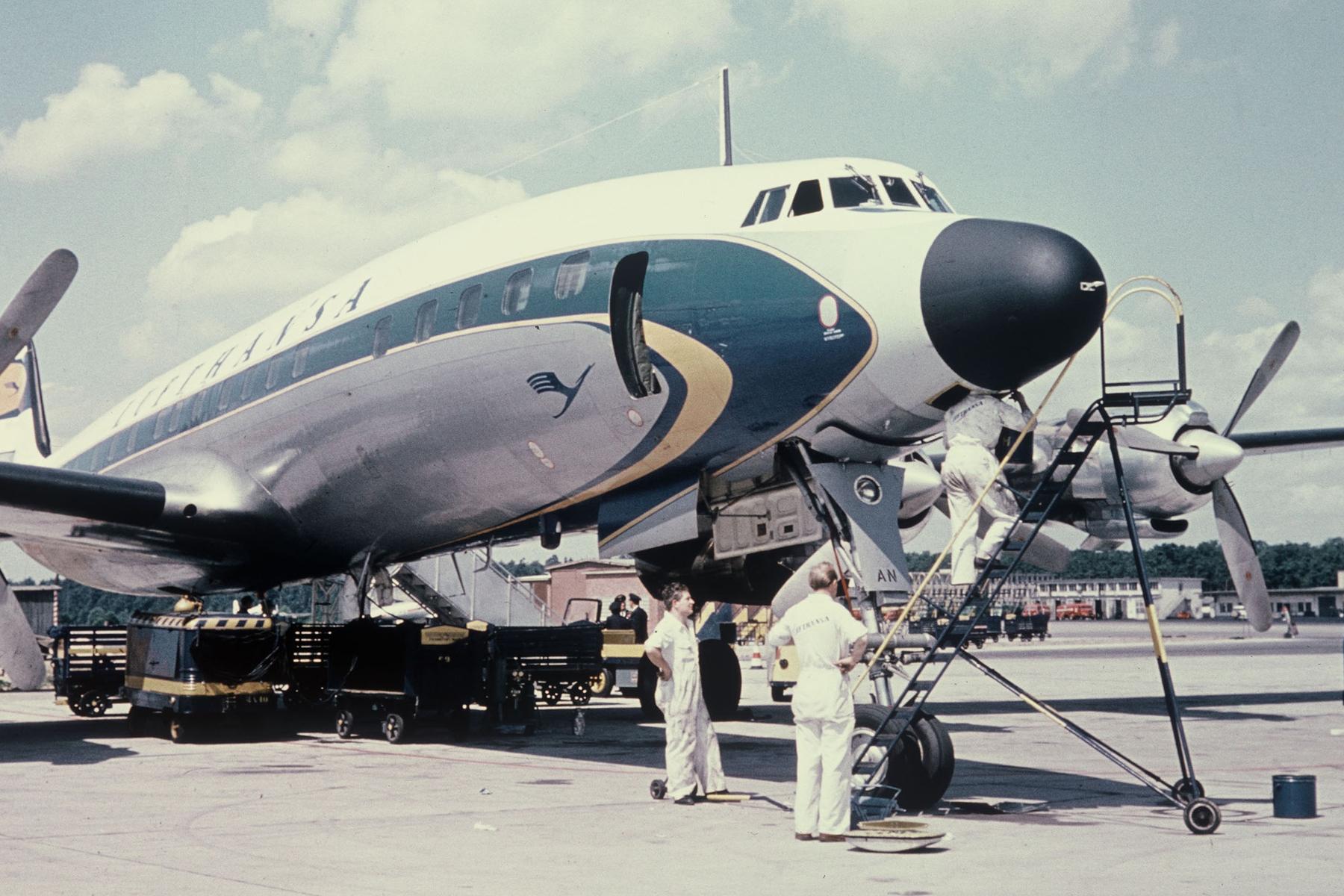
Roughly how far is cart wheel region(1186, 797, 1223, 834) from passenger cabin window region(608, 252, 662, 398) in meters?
4.89

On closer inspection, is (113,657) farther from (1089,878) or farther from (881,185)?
(1089,878)

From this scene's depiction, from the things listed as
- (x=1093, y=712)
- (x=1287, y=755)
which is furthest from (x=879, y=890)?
(x=1093, y=712)

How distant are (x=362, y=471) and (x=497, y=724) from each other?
4192 mm

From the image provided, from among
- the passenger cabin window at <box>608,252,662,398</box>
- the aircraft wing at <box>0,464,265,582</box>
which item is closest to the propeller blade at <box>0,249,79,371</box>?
the aircraft wing at <box>0,464,265,582</box>

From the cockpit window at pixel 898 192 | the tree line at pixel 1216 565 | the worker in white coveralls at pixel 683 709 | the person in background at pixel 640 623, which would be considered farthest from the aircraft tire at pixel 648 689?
the tree line at pixel 1216 565

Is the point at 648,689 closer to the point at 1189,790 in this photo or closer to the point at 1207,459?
the point at 1207,459

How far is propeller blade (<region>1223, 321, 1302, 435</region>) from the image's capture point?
1862 cm

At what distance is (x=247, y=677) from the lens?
15.8 metres

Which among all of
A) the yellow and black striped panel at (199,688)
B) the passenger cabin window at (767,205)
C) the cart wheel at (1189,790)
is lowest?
the cart wheel at (1189,790)

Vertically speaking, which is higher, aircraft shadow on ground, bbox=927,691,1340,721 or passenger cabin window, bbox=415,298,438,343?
passenger cabin window, bbox=415,298,438,343

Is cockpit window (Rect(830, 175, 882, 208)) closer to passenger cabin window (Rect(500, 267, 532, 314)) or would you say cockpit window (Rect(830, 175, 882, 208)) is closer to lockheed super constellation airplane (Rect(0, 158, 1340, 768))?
lockheed super constellation airplane (Rect(0, 158, 1340, 768))

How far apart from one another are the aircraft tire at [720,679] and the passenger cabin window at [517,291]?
732 cm

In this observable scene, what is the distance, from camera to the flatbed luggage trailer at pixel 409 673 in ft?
50.0

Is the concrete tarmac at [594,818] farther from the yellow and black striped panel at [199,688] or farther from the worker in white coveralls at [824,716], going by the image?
the yellow and black striped panel at [199,688]
